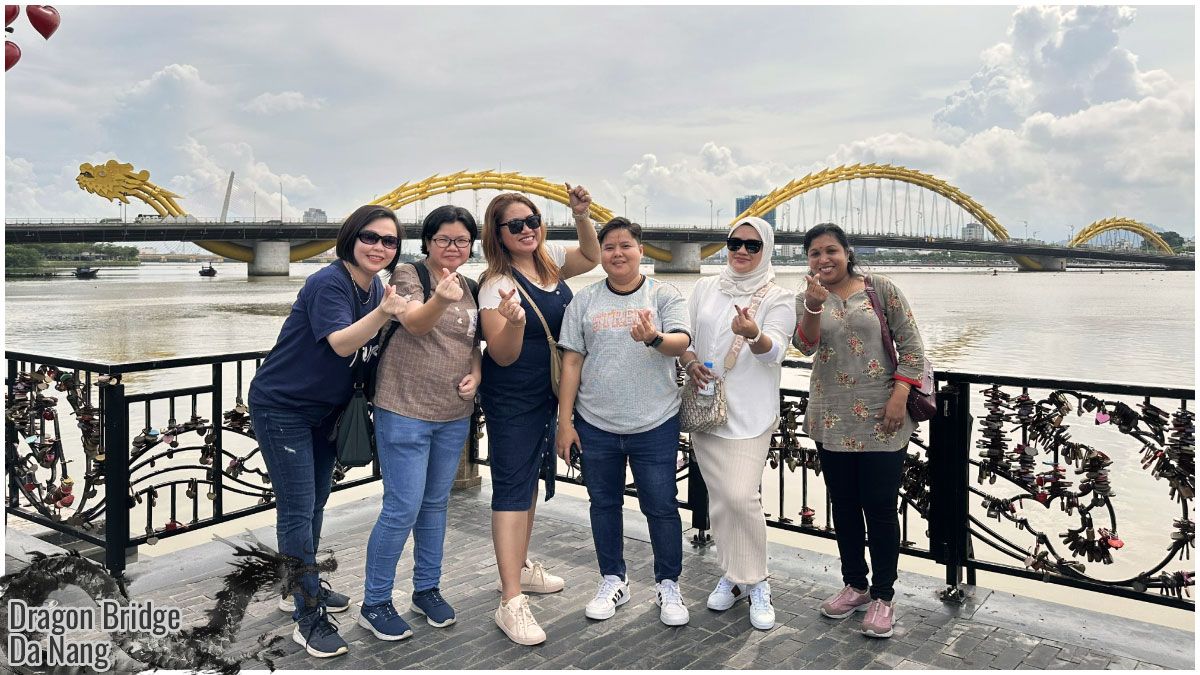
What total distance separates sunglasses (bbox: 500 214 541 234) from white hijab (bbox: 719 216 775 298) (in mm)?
763

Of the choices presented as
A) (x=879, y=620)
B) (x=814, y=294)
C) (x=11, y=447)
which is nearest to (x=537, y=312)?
(x=814, y=294)

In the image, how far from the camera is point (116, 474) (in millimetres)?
3775

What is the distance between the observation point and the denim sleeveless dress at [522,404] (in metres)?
3.21

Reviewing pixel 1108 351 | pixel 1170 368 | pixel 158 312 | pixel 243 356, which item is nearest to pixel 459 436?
pixel 243 356

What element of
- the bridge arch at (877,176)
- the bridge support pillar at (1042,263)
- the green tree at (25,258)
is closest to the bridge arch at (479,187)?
the bridge arch at (877,176)

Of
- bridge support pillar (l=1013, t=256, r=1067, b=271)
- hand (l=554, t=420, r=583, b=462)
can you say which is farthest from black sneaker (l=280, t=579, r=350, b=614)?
bridge support pillar (l=1013, t=256, r=1067, b=271)

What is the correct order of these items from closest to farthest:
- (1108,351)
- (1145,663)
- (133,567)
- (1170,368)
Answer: (1145,663)
(133,567)
(1170,368)
(1108,351)

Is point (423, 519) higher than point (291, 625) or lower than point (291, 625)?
higher

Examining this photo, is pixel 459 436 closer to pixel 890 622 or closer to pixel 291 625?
pixel 291 625

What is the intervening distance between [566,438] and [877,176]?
71.0 metres

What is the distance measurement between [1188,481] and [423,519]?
2993 mm

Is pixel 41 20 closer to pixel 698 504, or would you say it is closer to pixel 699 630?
pixel 699 630

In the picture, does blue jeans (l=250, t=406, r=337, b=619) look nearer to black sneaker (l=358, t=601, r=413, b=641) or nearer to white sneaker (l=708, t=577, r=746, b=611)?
black sneaker (l=358, t=601, r=413, b=641)

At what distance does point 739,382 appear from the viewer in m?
3.30
